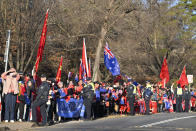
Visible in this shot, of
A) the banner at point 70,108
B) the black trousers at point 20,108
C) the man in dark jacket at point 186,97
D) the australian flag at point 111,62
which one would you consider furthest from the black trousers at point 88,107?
the man in dark jacket at point 186,97

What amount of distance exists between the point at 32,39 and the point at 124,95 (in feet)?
A: 31.0

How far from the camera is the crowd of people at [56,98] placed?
16.9 meters

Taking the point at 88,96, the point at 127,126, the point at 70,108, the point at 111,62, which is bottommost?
the point at 127,126

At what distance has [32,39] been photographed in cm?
3178

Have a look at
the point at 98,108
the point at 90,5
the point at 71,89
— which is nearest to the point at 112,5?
the point at 90,5

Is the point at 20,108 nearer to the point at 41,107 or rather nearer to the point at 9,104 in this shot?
the point at 9,104

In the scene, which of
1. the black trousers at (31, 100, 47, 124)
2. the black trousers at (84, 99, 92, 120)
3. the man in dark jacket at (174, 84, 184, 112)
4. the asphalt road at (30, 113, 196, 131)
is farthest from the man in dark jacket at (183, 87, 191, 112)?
the black trousers at (31, 100, 47, 124)

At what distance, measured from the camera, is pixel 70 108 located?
19938 mm

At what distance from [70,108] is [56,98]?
1.27m

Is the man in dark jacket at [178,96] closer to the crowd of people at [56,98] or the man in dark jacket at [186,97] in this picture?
the man in dark jacket at [186,97]

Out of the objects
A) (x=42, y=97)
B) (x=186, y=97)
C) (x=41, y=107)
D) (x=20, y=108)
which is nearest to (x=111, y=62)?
(x=186, y=97)

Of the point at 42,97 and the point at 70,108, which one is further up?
the point at 42,97

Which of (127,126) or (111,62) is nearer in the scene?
(127,126)

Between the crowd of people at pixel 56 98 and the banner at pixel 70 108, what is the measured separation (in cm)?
6
